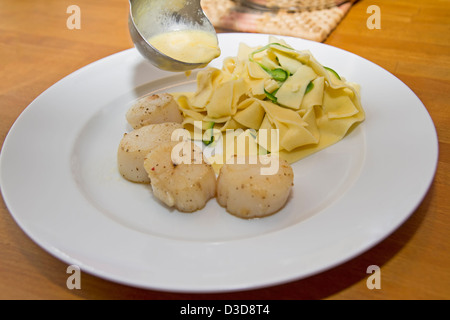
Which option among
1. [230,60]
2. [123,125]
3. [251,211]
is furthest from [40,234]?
[230,60]

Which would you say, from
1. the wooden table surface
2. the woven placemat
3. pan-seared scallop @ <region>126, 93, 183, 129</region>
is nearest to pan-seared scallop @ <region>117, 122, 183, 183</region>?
pan-seared scallop @ <region>126, 93, 183, 129</region>

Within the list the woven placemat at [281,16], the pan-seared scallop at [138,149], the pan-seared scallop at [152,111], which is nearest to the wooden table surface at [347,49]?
the woven placemat at [281,16]

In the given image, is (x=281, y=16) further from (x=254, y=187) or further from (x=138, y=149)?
(x=254, y=187)

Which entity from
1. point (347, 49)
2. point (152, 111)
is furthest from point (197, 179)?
point (347, 49)

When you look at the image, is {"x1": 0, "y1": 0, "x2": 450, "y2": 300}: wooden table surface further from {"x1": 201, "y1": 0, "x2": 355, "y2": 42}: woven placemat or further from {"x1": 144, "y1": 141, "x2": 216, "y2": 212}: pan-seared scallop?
{"x1": 144, "y1": 141, "x2": 216, "y2": 212}: pan-seared scallop

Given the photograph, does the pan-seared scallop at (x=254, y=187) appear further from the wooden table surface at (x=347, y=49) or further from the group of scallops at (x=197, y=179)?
the wooden table surface at (x=347, y=49)
